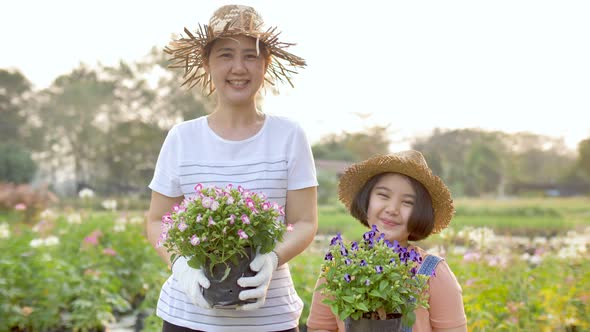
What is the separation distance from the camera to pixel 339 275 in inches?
53.1

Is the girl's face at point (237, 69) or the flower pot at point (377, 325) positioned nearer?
the flower pot at point (377, 325)

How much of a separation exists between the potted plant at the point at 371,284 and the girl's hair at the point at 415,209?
1.11ft

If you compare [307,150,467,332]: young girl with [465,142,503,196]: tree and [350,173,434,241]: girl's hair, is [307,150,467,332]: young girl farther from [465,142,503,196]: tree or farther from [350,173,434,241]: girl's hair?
[465,142,503,196]: tree

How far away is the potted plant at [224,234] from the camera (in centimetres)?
146

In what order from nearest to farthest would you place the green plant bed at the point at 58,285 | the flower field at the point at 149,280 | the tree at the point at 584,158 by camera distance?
the flower field at the point at 149,280
the green plant bed at the point at 58,285
the tree at the point at 584,158

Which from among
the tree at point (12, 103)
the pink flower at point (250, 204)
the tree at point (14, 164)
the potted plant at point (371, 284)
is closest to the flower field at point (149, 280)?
the potted plant at point (371, 284)

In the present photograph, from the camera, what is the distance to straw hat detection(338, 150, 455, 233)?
1744 millimetres

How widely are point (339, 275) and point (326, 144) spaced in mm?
15274

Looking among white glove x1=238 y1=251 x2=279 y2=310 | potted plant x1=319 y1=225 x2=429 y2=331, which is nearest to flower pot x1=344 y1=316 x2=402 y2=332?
potted plant x1=319 y1=225 x2=429 y2=331

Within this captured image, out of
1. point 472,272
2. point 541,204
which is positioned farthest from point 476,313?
point 541,204

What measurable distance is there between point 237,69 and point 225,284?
0.61m

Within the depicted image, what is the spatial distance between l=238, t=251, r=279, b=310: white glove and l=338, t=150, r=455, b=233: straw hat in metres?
0.43

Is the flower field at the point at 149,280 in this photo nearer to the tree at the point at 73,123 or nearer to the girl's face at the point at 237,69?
the girl's face at the point at 237,69

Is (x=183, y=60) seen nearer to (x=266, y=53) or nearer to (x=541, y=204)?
(x=266, y=53)
